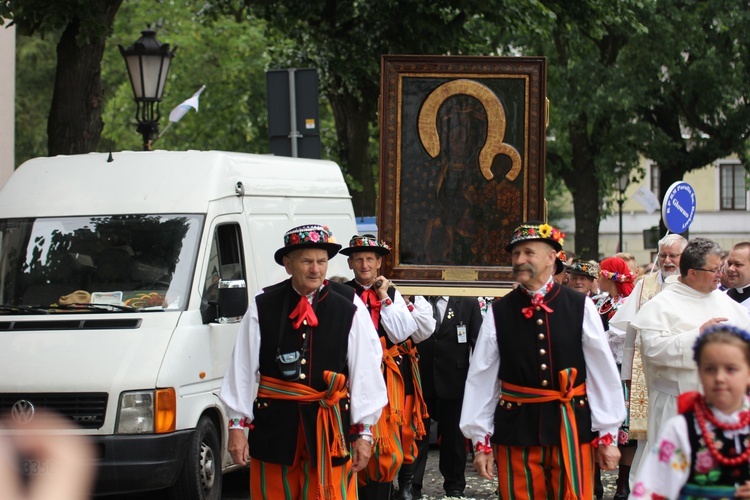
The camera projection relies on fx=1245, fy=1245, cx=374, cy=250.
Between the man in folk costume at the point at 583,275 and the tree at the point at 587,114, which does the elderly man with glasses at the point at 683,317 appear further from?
the tree at the point at 587,114

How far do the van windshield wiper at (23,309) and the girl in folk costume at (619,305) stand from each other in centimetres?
449

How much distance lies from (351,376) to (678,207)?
8.70m

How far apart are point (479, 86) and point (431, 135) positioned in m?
0.54

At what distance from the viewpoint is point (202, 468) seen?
29.9 ft

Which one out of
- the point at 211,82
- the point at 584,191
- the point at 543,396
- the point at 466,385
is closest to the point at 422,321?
the point at 466,385

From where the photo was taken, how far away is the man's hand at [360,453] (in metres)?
6.62

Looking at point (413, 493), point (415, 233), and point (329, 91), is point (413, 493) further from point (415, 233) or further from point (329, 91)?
point (329, 91)

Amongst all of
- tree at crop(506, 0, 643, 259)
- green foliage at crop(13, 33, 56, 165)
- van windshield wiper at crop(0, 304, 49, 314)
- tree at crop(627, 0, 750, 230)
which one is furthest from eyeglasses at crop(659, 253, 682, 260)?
green foliage at crop(13, 33, 56, 165)

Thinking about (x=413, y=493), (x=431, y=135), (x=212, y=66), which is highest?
(x=212, y=66)

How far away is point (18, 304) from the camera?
941 centimetres

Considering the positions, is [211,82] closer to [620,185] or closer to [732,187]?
[620,185]

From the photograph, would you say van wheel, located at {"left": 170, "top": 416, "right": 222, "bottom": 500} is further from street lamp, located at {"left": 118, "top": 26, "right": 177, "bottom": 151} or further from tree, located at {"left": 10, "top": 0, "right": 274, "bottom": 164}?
tree, located at {"left": 10, "top": 0, "right": 274, "bottom": 164}

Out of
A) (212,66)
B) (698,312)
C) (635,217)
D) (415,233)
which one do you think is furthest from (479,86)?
(635,217)

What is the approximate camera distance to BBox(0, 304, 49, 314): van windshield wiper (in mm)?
9081
